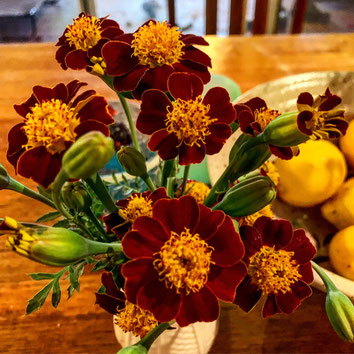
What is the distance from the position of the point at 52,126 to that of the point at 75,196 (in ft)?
0.16

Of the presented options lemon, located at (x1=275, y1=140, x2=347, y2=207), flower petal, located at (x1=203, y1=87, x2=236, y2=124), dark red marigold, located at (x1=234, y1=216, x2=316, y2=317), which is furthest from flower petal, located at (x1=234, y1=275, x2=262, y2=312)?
lemon, located at (x1=275, y1=140, x2=347, y2=207)

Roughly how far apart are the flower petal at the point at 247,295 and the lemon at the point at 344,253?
0.60 feet

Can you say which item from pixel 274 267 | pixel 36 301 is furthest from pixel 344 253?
pixel 36 301

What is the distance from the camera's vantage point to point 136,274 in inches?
8.2

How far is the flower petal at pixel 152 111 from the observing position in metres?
0.23

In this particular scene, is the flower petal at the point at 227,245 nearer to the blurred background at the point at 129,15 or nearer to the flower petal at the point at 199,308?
the flower petal at the point at 199,308

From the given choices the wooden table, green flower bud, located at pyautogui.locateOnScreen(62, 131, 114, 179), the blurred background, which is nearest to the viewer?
green flower bud, located at pyautogui.locateOnScreen(62, 131, 114, 179)

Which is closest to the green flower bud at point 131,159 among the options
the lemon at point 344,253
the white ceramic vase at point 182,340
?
the white ceramic vase at point 182,340

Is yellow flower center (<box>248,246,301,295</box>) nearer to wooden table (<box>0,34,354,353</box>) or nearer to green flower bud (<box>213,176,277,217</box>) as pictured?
green flower bud (<box>213,176,277,217</box>)

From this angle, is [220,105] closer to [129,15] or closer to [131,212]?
[131,212]

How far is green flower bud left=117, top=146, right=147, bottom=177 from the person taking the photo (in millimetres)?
248

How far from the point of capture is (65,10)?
5.98 feet

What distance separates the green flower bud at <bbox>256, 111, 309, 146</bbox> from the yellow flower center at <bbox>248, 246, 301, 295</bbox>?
0.23ft

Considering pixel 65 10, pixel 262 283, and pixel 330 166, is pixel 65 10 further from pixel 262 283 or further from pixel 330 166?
pixel 262 283
